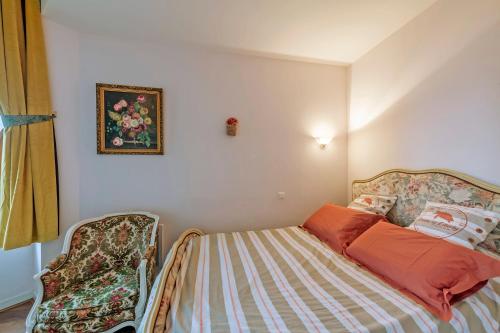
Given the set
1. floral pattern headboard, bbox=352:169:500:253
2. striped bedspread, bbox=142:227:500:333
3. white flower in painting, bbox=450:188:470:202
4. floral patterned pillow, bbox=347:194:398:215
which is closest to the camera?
striped bedspread, bbox=142:227:500:333

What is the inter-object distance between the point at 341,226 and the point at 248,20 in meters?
2.01

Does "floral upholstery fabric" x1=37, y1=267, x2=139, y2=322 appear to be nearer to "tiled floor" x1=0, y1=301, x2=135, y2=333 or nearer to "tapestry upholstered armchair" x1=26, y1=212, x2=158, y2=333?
"tapestry upholstered armchair" x1=26, y1=212, x2=158, y2=333

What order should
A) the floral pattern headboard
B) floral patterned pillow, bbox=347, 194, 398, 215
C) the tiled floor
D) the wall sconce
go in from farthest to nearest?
1. the wall sconce
2. floral patterned pillow, bbox=347, 194, 398, 215
3. the tiled floor
4. the floral pattern headboard

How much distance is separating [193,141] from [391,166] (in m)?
2.11

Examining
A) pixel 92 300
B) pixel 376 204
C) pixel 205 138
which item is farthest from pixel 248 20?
pixel 92 300

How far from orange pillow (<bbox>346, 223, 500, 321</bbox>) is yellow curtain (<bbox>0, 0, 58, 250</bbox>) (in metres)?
2.70

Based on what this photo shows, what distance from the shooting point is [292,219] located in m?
2.82

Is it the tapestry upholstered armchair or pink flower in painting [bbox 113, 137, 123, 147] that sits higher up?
pink flower in painting [bbox 113, 137, 123, 147]

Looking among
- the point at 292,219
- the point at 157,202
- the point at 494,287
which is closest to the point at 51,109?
→ the point at 157,202

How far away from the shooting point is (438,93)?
6.25 ft

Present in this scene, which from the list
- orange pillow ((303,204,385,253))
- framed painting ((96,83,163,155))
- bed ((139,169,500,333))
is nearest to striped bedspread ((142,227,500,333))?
bed ((139,169,500,333))

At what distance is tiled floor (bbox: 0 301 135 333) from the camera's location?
Result: 1.80 meters

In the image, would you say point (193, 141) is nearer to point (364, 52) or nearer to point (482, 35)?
point (364, 52)

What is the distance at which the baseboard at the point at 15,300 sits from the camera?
204cm
